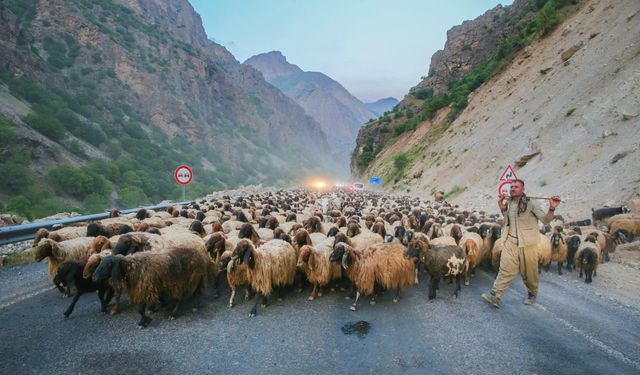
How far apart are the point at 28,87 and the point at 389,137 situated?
210 feet

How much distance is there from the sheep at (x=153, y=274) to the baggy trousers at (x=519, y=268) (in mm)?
5685

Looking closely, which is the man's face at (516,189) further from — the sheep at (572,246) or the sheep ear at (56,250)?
the sheep ear at (56,250)

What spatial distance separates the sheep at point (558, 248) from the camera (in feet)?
A: 29.3

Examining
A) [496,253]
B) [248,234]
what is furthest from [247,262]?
[496,253]

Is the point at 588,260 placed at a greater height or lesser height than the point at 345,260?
lesser

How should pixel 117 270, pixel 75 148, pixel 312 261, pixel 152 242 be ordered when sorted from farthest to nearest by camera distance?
pixel 75 148 < pixel 152 242 < pixel 312 261 < pixel 117 270

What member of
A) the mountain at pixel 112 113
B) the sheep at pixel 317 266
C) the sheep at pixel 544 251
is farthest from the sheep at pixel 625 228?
the mountain at pixel 112 113

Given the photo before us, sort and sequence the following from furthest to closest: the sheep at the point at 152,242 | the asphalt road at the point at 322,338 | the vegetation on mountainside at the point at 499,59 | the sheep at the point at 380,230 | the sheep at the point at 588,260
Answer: the vegetation on mountainside at the point at 499,59, the sheep at the point at 380,230, the sheep at the point at 588,260, the sheep at the point at 152,242, the asphalt road at the point at 322,338

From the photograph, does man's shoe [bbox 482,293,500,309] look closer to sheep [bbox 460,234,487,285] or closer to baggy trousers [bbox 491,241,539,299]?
baggy trousers [bbox 491,241,539,299]

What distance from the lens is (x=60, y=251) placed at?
654 cm

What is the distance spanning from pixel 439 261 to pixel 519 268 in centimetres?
147

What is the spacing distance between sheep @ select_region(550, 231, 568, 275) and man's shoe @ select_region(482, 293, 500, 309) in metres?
3.93

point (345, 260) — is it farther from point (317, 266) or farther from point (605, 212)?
point (605, 212)

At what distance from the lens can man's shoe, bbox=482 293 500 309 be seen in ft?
20.6
